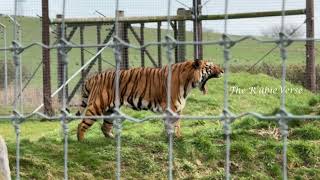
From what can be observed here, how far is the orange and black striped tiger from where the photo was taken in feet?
23.2

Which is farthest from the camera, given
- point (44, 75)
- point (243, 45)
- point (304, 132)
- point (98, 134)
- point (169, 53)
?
point (243, 45)

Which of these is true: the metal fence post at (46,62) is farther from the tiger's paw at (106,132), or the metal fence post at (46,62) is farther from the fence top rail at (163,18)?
the tiger's paw at (106,132)

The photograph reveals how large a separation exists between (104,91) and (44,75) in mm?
3463

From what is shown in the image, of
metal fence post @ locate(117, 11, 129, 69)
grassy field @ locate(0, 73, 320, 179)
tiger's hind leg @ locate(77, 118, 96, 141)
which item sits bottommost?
grassy field @ locate(0, 73, 320, 179)

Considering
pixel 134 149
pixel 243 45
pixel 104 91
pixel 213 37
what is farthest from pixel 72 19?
pixel 134 149

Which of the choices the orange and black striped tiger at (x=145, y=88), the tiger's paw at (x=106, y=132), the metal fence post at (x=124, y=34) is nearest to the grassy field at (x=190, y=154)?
the tiger's paw at (x=106, y=132)

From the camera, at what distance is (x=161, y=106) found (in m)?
7.11

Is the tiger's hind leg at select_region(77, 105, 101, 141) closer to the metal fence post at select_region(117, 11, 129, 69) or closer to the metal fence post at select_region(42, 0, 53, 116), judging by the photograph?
the metal fence post at select_region(42, 0, 53, 116)

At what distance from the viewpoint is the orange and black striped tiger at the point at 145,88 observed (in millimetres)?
7078

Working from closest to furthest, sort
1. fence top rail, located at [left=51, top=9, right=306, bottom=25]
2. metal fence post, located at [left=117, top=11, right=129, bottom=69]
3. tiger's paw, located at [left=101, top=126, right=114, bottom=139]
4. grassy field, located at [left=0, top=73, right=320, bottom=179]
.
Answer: grassy field, located at [left=0, top=73, right=320, bottom=179] < tiger's paw, located at [left=101, top=126, right=114, bottom=139] < fence top rail, located at [left=51, top=9, right=306, bottom=25] < metal fence post, located at [left=117, top=11, right=129, bottom=69]

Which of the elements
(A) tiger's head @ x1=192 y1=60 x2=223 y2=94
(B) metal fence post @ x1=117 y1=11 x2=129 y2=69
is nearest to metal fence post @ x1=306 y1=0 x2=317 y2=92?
(B) metal fence post @ x1=117 y1=11 x2=129 y2=69

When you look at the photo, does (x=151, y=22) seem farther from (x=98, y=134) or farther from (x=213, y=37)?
(x=98, y=134)

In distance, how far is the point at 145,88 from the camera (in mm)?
7172

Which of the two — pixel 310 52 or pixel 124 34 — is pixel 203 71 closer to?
pixel 124 34
